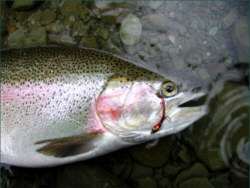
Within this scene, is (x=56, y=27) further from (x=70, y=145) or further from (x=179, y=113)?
(x=179, y=113)

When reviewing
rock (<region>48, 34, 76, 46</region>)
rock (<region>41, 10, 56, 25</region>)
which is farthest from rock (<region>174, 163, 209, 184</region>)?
rock (<region>41, 10, 56, 25</region>)

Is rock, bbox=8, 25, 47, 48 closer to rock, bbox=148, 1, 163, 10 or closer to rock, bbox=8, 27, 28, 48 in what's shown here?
rock, bbox=8, 27, 28, 48

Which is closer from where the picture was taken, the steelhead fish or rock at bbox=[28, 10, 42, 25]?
the steelhead fish

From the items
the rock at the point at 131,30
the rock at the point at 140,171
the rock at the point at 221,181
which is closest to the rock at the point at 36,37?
the rock at the point at 131,30

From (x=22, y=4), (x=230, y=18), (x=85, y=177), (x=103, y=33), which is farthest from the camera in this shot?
(x=22, y=4)

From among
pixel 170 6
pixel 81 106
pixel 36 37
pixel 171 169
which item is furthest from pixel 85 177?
pixel 170 6

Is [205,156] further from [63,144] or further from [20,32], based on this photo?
[20,32]
